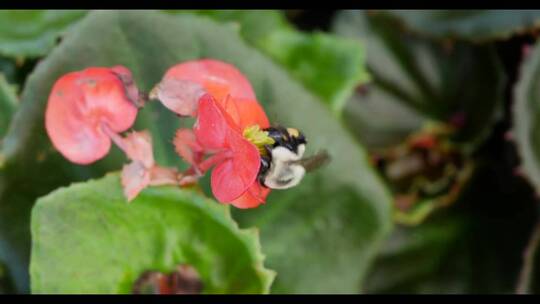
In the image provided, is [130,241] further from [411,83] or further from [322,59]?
[411,83]

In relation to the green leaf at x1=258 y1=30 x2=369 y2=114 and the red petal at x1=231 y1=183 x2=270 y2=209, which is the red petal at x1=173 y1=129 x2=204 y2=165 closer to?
the red petal at x1=231 y1=183 x2=270 y2=209

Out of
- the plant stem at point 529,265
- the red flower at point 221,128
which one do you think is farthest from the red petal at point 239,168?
the plant stem at point 529,265

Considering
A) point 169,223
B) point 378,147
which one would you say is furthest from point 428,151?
point 169,223

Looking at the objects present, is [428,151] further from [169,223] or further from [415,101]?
[169,223]

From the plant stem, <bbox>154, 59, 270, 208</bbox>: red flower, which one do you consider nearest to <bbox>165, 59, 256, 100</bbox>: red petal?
<bbox>154, 59, 270, 208</bbox>: red flower

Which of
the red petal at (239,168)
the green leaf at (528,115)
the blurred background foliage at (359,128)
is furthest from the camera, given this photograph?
the green leaf at (528,115)

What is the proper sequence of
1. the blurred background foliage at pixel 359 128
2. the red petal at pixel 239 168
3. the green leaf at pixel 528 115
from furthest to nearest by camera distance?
the green leaf at pixel 528 115 → the blurred background foliage at pixel 359 128 → the red petal at pixel 239 168

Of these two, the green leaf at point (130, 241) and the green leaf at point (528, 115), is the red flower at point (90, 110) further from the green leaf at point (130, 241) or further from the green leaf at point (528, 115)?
the green leaf at point (528, 115)
